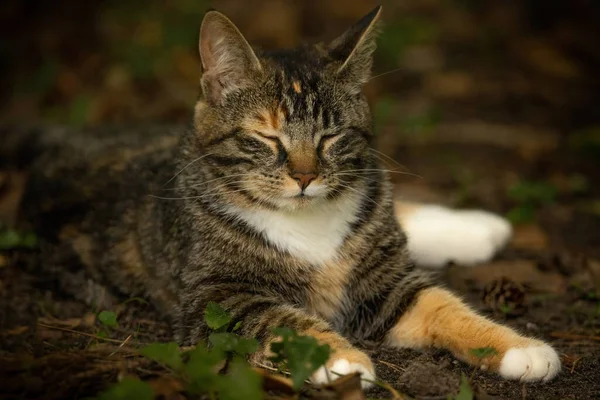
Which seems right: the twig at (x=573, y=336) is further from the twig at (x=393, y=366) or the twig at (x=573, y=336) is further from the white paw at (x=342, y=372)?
the white paw at (x=342, y=372)

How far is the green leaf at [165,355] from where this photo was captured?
3.07 metres

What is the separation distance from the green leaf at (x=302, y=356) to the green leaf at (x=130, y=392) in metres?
0.57

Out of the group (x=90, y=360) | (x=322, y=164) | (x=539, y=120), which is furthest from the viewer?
(x=539, y=120)

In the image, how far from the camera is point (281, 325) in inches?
140

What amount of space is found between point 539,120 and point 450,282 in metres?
3.68

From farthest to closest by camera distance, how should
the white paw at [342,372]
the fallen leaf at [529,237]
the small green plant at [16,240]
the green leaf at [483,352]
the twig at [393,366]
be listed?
the fallen leaf at [529,237], the small green plant at [16,240], the twig at [393,366], the green leaf at [483,352], the white paw at [342,372]

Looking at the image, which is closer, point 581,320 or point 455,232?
point 581,320

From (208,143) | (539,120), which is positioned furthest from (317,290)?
(539,120)

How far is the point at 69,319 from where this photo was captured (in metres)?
4.30

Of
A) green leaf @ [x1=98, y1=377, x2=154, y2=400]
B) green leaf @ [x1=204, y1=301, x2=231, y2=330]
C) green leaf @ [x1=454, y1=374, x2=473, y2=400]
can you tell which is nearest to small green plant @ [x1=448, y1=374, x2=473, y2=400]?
green leaf @ [x1=454, y1=374, x2=473, y2=400]

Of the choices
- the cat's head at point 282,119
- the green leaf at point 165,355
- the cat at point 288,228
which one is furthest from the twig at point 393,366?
the green leaf at point 165,355

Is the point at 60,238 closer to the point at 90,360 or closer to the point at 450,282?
the point at 90,360

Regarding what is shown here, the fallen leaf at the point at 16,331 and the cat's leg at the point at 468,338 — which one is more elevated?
the cat's leg at the point at 468,338

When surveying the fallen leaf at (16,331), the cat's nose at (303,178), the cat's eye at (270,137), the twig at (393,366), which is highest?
the cat's eye at (270,137)
